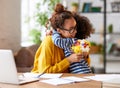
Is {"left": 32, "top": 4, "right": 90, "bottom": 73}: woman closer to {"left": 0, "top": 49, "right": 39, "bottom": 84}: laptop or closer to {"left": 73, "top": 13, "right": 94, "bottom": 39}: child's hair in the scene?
{"left": 73, "top": 13, "right": 94, "bottom": 39}: child's hair

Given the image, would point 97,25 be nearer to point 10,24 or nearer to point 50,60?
point 10,24

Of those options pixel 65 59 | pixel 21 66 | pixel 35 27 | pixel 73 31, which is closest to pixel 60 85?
pixel 65 59

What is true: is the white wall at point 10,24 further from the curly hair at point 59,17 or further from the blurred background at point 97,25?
the curly hair at point 59,17

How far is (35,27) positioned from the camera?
5.81 m

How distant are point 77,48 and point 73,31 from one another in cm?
27

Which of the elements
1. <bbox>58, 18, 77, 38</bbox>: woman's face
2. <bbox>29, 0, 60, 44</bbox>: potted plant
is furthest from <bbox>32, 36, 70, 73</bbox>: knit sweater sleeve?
Answer: <bbox>29, 0, 60, 44</bbox>: potted plant

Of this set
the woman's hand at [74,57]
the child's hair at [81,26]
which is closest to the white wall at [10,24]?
the child's hair at [81,26]

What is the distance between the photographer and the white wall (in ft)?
15.2

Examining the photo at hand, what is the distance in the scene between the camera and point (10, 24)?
475cm

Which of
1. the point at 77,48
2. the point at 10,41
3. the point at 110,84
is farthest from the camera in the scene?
the point at 10,41

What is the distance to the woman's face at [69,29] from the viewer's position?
265 cm

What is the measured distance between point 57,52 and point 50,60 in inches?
3.9

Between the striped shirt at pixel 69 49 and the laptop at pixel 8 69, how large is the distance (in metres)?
0.56

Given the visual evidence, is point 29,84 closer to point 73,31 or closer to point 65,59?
point 65,59
